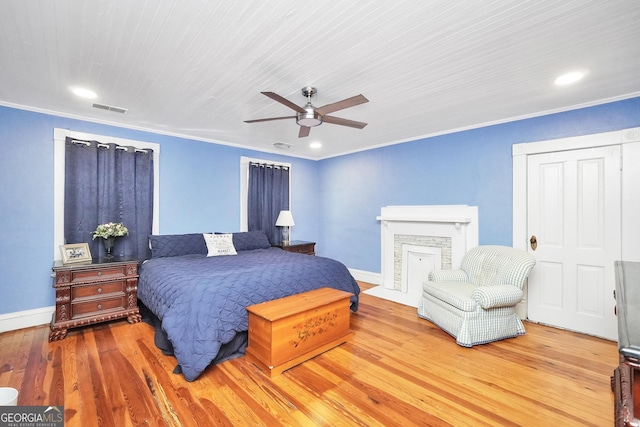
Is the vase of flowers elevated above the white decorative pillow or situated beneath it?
elevated above

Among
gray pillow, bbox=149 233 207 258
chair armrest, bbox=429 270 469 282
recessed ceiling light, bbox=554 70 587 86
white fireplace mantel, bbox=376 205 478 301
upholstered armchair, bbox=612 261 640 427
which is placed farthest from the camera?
white fireplace mantel, bbox=376 205 478 301

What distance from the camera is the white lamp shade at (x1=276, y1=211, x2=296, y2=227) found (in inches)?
203

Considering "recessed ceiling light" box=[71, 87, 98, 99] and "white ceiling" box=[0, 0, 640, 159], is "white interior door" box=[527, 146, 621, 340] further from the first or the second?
"recessed ceiling light" box=[71, 87, 98, 99]

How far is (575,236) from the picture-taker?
312 centimetres

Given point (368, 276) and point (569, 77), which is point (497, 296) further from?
point (368, 276)

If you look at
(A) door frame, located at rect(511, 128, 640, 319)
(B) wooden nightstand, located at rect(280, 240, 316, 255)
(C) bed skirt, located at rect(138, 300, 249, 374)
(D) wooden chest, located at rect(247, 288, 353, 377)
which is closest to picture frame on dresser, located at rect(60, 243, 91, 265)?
(C) bed skirt, located at rect(138, 300, 249, 374)

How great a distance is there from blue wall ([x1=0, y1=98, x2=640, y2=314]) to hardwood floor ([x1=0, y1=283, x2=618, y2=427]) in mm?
1055

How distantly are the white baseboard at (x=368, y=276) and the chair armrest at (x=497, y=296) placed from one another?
7.32ft

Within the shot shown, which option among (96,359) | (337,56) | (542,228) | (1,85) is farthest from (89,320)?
(542,228)

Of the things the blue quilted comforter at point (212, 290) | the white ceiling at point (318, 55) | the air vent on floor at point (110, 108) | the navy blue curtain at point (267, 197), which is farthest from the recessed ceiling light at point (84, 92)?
the navy blue curtain at point (267, 197)

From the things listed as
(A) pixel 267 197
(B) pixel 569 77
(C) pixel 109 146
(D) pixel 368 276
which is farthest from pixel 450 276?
(C) pixel 109 146

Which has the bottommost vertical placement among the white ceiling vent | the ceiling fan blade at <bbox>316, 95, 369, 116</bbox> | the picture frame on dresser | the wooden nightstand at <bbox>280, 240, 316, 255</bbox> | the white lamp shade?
the wooden nightstand at <bbox>280, 240, 316, 255</bbox>

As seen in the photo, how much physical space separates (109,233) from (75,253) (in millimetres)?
380

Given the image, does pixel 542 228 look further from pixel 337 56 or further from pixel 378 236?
pixel 337 56
